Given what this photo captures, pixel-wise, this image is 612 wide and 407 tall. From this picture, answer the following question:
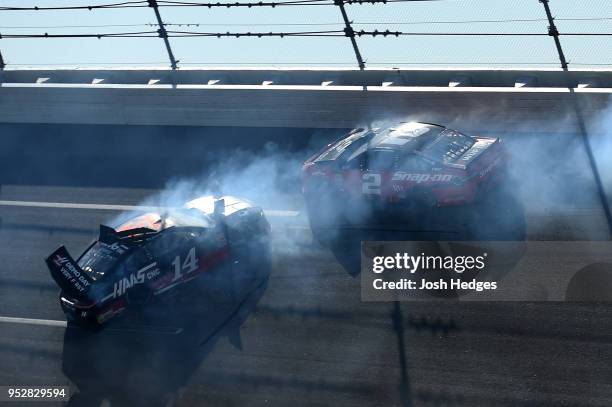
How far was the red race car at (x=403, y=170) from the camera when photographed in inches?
639

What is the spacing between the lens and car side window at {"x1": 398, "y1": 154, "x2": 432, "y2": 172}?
16.4m

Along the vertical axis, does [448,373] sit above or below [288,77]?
below

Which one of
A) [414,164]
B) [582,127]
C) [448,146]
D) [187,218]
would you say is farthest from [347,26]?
[187,218]

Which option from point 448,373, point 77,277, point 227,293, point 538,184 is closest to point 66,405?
point 77,277

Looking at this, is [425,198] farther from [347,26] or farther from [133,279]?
[133,279]

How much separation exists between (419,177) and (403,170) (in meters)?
0.34

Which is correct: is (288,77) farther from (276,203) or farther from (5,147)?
(5,147)

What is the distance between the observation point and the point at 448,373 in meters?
12.8

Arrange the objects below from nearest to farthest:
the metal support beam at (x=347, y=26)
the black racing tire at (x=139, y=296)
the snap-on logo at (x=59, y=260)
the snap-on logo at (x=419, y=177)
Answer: the snap-on logo at (x=59, y=260) < the black racing tire at (x=139, y=296) < the snap-on logo at (x=419, y=177) < the metal support beam at (x=347, y=26)

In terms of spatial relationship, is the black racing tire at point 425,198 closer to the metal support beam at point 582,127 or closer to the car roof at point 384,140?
the car roof at point 384,140

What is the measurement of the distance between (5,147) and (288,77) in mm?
7296

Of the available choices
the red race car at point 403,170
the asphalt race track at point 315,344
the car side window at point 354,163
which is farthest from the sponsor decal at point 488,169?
the car side window at point 354,163

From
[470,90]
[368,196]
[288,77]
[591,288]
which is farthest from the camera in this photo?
[288,77]

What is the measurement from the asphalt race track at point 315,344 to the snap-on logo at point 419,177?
5.58 ft
